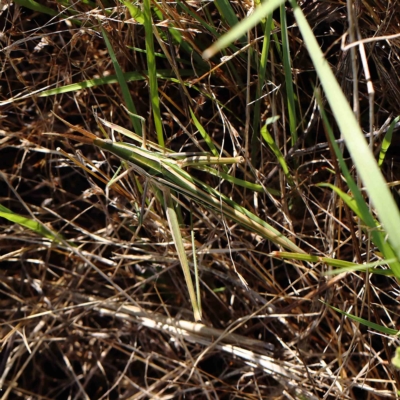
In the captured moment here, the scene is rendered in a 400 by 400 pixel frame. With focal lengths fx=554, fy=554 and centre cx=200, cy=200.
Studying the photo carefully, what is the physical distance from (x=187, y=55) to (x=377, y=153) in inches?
15.5

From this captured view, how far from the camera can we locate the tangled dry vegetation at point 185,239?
0.95 metres

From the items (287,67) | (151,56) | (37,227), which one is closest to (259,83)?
(287,67)

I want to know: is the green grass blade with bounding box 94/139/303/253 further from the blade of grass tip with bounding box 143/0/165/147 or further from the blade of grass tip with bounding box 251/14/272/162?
the blade of grass tip with bounding box 251/14/272/162

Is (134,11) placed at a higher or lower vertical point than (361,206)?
higher

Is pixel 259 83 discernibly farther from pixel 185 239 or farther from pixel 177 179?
pixel 185 239

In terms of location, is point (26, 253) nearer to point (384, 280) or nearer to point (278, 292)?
point (278, 292)

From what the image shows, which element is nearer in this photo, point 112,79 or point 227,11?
point 227,11

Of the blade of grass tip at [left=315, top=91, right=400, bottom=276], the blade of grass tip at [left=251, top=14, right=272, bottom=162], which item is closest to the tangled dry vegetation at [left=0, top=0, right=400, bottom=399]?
the blade of grass tip at [left=251, top=14, right=272, bottom=162]

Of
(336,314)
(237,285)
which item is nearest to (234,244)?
(237,285)

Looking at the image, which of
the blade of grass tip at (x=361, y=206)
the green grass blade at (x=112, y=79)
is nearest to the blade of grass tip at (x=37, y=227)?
the green grass blade at (x=112, y=79)

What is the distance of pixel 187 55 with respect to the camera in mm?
1052

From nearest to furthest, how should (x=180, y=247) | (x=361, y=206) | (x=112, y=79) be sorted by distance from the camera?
(x=361, y=206)
(x=180, y=247)
(x=112, y=79)

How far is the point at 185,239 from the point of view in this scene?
1.03 m

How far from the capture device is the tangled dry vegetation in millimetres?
955
